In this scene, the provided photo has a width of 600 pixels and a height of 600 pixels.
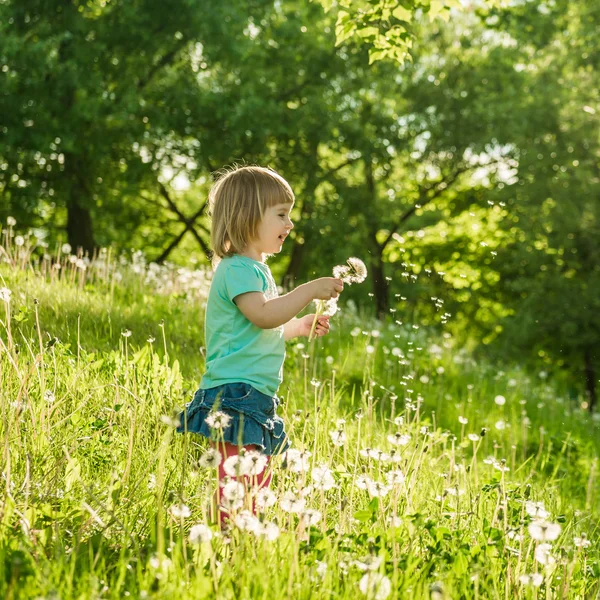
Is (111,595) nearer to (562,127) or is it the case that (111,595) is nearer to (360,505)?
(360,505)

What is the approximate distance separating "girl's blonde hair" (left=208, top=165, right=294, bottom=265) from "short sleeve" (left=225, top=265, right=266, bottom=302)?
181 mm

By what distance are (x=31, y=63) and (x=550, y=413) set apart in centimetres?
1118

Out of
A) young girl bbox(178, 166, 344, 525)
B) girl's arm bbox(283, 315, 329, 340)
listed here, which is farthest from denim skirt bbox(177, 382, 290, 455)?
Answer: girl's arm bbox(283, 315, 329, 340)

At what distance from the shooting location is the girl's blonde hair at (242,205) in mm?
3436

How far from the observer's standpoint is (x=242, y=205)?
343 centimetres

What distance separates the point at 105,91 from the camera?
50.2 ft

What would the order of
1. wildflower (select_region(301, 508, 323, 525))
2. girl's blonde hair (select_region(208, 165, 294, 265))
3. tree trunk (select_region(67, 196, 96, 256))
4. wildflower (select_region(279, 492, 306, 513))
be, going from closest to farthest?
1. wildflower (select_region(301, 508, 323, 525))
2. wildflower (select_region(279, 492, 306, 513))
3. girl's blonde hair (select_region(208, 165, 294, 265))
4. tree trunk (select_region(67, 196, 96, 256))

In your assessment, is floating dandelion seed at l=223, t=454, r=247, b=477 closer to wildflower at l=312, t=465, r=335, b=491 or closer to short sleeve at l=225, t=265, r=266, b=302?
wildflower at l=312, t=465, r=335, b=491

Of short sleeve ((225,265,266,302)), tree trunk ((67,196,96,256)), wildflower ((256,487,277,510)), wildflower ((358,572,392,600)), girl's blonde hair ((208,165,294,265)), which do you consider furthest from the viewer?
tree trunk ((67,196,96,256))

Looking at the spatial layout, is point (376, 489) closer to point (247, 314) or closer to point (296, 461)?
point (296, 461)

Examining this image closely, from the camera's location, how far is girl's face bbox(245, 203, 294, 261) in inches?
136

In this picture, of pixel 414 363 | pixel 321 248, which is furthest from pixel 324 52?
pixel 414 363

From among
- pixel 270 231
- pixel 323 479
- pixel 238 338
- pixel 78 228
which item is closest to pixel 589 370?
pixel 78 228

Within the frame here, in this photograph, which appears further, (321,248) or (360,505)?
(321,248)
